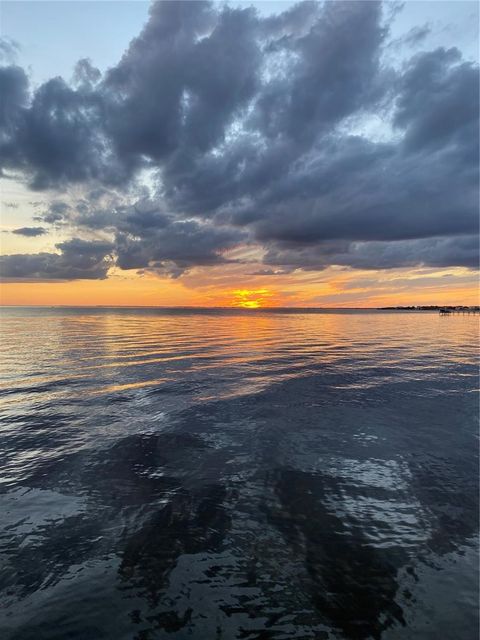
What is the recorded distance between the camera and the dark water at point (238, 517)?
7.30m

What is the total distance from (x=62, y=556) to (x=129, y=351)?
38.7 m

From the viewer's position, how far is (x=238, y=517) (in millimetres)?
10602

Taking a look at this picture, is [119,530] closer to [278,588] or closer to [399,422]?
[278,588]

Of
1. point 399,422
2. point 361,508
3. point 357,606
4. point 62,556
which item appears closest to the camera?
point 357,606

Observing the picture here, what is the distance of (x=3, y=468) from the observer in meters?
13.6

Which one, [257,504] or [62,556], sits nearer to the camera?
[62,556]

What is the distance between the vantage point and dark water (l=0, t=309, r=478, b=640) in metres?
7.30

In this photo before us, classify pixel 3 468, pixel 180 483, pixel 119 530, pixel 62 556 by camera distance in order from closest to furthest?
pixel 62 556, pixel 119 530, pixel 180 483, pixel 3 468

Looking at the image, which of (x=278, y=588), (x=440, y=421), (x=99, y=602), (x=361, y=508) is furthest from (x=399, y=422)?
(x=99, y=602)

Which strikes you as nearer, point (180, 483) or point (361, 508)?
point (361, 508)

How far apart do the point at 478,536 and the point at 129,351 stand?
4195 centimetres

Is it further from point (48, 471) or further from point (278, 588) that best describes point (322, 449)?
A: point (48, 471)

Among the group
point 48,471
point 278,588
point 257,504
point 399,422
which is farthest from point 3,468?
point 399,422

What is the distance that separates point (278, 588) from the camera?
7.90m
